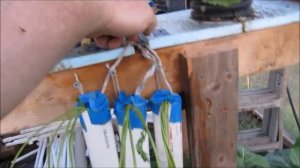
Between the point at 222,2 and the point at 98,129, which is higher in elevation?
the point at 222,2

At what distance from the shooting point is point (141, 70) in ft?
1.78

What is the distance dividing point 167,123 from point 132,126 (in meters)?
0.06

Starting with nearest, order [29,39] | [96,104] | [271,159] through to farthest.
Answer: [29,39] → [96,104] → [271,159]

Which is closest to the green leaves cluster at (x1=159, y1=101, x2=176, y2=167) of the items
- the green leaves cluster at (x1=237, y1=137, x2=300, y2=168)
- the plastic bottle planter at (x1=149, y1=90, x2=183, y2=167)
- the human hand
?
the plastic bottle planter at (x1=149, y1=90, x2=183, y2=167)

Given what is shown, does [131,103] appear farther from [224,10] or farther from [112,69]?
[224,10]

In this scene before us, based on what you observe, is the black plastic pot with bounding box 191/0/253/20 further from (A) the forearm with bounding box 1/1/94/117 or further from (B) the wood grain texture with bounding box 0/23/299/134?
(A) the forearm with bounding box 1/1/94/117

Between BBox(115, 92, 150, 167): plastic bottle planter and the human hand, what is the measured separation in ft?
0.30

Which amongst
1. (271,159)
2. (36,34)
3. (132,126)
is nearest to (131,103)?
(132,126)

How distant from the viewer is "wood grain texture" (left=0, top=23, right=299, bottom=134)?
53 cm

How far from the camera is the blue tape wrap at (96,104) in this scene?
51cm

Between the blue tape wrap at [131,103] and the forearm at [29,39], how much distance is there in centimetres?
13

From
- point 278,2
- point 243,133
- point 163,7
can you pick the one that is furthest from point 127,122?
point 243,133

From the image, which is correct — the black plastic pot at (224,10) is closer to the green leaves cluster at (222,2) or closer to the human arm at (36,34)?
the green leaves cluster at (222,2)

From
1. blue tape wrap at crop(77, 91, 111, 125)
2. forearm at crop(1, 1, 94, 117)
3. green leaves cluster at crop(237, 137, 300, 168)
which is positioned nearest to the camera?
forearm at crop(1, 1, 94, 117)
